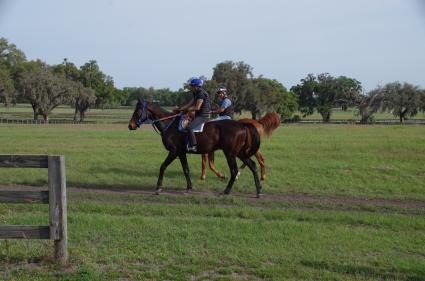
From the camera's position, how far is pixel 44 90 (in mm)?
77000

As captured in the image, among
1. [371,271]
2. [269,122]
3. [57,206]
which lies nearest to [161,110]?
[269,122]

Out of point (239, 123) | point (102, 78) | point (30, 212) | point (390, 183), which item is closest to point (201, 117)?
point (239, 123)

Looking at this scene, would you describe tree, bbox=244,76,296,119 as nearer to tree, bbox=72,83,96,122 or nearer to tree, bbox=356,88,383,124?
tree, bbox=356,88,383,124

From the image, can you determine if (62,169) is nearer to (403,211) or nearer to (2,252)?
(2,252)

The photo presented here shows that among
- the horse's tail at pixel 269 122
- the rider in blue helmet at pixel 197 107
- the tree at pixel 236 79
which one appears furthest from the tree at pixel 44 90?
the rider in blue helmet at pixel 197 107

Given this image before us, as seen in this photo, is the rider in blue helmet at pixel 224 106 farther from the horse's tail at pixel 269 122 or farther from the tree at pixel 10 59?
the tree at pixel 10 59

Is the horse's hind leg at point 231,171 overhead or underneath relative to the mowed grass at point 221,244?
overhead

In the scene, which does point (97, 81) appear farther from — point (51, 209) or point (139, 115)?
point (51, 209)

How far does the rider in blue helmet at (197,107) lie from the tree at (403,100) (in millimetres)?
86954

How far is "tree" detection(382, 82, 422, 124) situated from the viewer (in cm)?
9294

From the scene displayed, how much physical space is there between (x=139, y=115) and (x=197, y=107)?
1.91 meters

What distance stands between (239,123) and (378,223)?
4744 millimetres

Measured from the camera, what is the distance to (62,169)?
6.55 meters

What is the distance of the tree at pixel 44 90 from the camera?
3014 inches
